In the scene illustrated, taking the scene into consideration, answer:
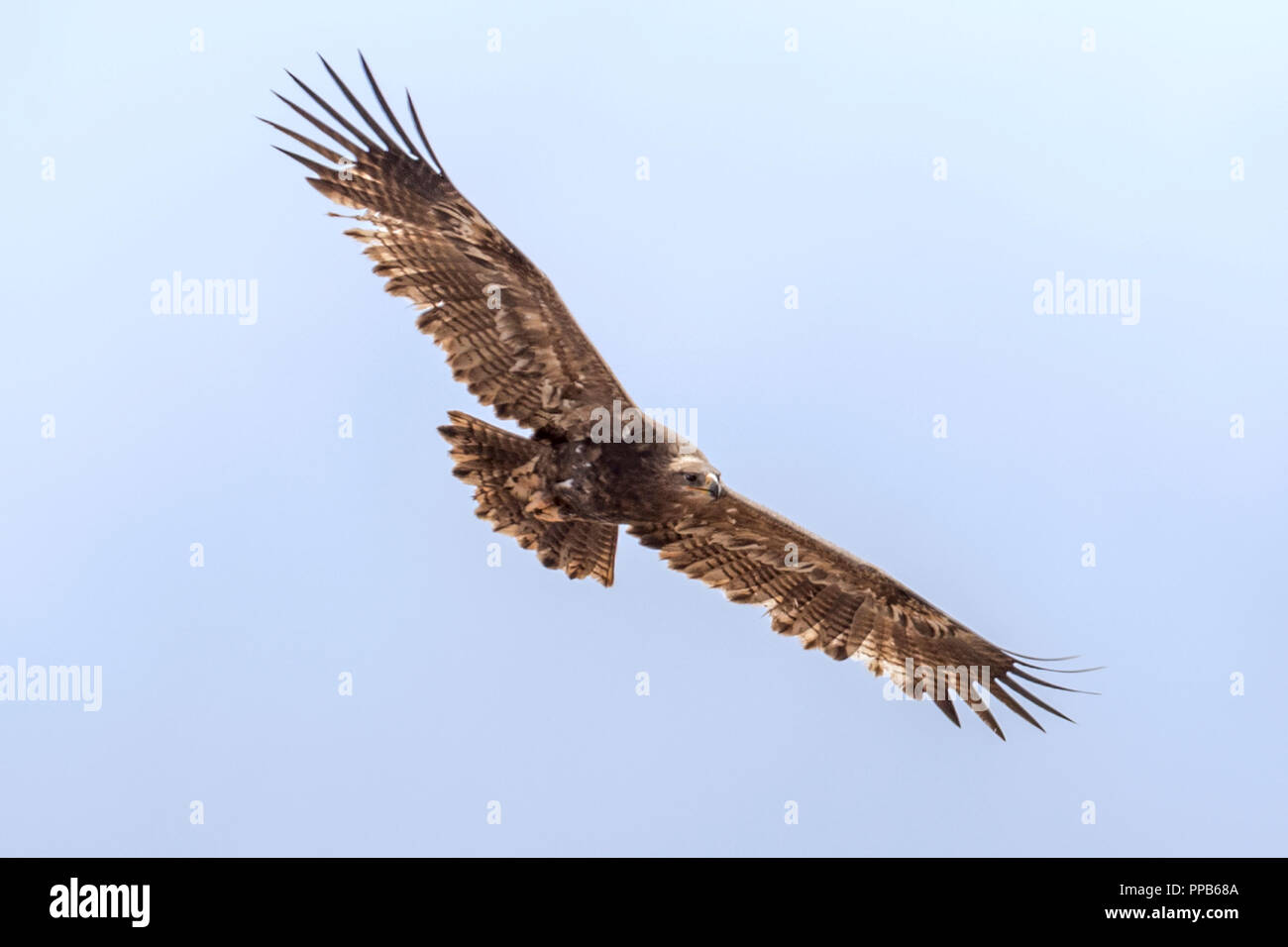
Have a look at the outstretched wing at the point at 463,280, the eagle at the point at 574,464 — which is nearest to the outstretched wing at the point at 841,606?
the eagle at the point at 574,464

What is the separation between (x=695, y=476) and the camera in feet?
37.9

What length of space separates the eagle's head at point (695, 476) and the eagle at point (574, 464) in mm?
13

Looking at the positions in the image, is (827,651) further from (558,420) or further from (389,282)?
(389,282)

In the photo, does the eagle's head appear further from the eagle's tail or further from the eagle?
the eagle's tail

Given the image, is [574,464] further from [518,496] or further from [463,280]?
[463,280]

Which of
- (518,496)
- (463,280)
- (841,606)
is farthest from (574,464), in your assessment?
(841,606)

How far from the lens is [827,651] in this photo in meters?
13.2

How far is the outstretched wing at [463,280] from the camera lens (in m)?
11.5

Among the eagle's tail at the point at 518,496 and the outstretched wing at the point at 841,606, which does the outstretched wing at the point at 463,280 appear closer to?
the eagle's tail at the point at 518,496

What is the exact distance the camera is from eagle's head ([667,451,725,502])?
11500 millimetres

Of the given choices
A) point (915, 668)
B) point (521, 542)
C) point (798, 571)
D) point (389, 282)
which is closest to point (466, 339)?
point (389, 282)

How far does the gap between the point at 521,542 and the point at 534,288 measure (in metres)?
2.33

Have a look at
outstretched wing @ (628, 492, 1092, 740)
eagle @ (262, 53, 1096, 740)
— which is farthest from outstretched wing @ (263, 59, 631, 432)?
outstretched wing @ (628, 492, 1092, 740)

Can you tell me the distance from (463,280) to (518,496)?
6.13 ft
